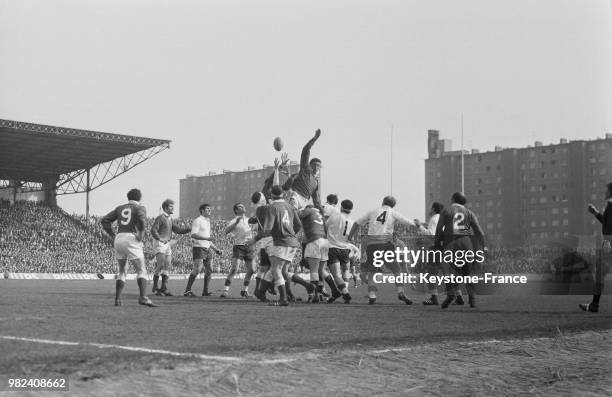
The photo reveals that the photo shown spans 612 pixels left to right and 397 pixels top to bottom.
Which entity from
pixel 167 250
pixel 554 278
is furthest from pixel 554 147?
pixel 167 250

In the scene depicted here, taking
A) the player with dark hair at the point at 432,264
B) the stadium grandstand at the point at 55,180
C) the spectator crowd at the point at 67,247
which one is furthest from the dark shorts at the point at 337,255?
the stadium grandstand at the point at 55,180

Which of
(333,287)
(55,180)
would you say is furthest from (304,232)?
(55,180)

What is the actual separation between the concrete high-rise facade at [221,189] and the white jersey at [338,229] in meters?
66.5

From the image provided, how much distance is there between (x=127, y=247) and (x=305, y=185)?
419cm

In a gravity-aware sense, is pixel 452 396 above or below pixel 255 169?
below

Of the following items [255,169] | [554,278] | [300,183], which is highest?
[255,169]

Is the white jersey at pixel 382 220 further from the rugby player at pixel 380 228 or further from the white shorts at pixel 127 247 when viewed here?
the white shorts at pixel 127 247

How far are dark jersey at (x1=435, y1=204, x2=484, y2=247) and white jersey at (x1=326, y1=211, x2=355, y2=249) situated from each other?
2.14 m

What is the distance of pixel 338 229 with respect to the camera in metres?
15.4

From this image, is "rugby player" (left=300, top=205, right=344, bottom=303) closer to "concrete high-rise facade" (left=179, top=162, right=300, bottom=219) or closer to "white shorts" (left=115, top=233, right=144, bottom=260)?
"white shorts" (left=115, top=233, right=144, bottom=260)

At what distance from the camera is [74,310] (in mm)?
11516

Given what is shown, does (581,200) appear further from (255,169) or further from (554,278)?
(554,278)

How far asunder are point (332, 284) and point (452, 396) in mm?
9759

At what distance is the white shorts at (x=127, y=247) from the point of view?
12.0 metres
